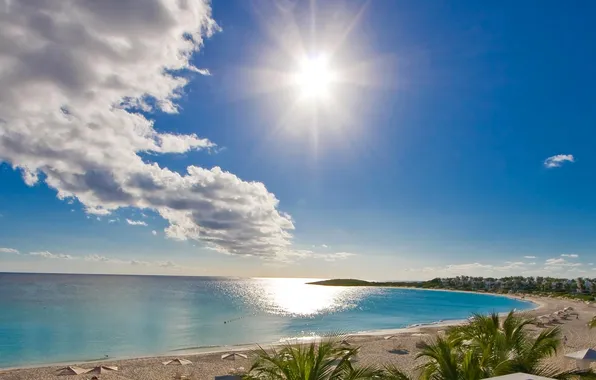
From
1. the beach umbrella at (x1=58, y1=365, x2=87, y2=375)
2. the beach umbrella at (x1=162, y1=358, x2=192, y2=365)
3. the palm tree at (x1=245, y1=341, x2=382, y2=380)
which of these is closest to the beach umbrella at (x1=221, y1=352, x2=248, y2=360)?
the beach umbrella at (x1=162, y1=358, x2=192, y2=365)

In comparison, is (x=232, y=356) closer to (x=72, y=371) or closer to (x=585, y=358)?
(x=72, y=371)

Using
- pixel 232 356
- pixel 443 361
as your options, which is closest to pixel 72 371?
pixel 232 356

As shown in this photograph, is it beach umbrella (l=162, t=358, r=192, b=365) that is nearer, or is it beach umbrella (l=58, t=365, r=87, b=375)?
beach umbrella (l=58, t=365, r=87, b=375)

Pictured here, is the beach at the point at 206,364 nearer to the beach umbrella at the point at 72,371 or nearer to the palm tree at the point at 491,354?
the beach umbrella at the point at 72,371

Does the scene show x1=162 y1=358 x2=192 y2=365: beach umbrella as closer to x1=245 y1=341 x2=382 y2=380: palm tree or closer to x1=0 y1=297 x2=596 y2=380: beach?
x1=0 y1=297 x2=596 y2=380: beach

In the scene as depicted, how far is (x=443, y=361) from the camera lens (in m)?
6.17

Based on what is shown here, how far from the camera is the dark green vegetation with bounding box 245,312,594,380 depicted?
5.39 meters

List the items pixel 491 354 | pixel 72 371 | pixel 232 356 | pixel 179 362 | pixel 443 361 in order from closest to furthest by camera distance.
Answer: pixel 443 361 < pixel 491 354 < pixel 72 371 < pixel 179 362 < pixel 232 356

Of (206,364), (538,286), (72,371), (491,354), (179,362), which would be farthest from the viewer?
(538,286)

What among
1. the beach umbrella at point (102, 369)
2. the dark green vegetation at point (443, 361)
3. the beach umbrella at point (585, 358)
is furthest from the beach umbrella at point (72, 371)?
the beach umbrella at point (585, 358)

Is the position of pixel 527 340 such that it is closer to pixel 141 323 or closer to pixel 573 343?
pixel 573 343

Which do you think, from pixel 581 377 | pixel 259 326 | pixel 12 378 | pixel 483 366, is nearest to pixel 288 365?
pixel 483 366

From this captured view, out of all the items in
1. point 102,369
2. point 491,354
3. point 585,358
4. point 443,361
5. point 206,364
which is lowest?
point 206,364

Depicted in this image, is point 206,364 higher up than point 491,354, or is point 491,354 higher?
point 491,354
